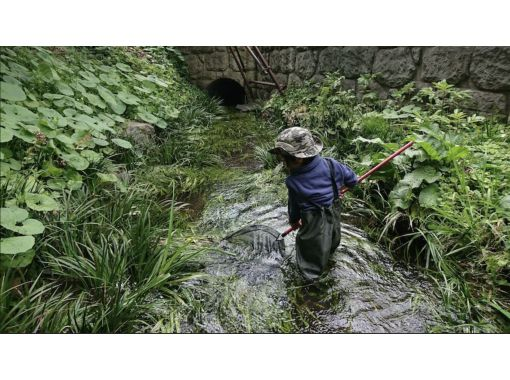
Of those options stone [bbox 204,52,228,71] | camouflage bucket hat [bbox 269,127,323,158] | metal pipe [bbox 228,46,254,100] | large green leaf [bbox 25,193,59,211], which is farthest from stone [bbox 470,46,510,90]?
stone [bbox 204,52,228,71]

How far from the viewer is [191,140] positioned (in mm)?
4266

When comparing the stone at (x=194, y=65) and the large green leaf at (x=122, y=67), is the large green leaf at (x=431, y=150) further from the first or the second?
the stone at (x=194, y=65)

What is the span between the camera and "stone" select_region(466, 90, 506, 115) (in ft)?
9.89

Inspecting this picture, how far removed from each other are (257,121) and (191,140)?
1.83 m

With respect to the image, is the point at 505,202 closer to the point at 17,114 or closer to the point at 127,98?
the point at 17,114

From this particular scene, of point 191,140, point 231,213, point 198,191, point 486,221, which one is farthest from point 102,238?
point 191,140

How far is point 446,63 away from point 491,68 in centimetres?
42

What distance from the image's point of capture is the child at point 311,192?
1833mm

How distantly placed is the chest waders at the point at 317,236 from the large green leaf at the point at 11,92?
1.81 metres

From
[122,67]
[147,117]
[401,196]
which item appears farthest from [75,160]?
[122,67]

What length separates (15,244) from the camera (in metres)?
1.50

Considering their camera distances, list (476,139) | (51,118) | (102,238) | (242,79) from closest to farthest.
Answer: (102,238), (51,118), (476,139), (242,79)

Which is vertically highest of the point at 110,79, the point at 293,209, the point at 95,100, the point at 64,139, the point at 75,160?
the point at 110,79
